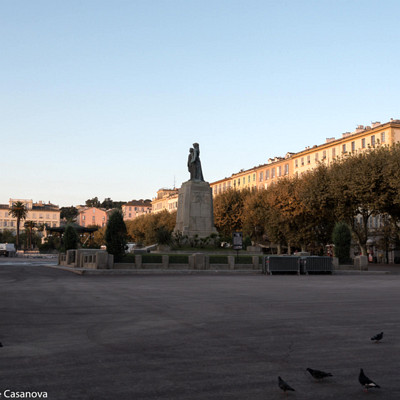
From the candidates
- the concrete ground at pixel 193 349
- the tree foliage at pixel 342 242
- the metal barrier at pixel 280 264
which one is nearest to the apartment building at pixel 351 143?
the tree foliage at pixel 342 242

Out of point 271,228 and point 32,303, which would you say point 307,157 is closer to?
point 271,228

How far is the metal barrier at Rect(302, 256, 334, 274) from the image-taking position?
33188 mm

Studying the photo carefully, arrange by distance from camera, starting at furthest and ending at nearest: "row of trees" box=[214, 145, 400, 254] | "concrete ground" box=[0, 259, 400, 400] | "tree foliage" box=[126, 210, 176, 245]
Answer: "tree foliage" box=[126, 210, 176, 245]
"row of trees" box=[214, 145, 400, 254]
"concrete ground" box=[0, 259, 400, 400]

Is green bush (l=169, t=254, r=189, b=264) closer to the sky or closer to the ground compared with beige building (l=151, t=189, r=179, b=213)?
closer to the ground

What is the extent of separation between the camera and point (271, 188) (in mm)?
67375

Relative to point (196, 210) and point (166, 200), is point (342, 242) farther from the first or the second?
point (166, 200)

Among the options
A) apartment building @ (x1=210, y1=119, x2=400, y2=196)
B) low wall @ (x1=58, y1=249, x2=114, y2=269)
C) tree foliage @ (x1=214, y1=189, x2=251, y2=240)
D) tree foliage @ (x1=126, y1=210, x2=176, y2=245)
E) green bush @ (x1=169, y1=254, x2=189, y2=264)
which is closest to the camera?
low wall @ (x1=58, y1=249, x2=114, y2=269)

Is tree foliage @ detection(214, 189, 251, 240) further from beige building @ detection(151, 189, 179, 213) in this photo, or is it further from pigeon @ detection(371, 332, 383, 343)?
beige building @ detection(151, 189, 179, 213)

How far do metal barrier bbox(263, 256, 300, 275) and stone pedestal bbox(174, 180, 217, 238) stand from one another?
11.5 metres

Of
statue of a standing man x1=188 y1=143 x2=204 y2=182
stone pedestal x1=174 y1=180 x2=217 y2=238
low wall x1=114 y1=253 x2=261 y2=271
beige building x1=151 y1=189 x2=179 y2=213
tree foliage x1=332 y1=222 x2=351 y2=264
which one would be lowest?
low wall x1=114 y1=253 x2=261 y2=271

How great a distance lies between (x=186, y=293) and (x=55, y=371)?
10.9m

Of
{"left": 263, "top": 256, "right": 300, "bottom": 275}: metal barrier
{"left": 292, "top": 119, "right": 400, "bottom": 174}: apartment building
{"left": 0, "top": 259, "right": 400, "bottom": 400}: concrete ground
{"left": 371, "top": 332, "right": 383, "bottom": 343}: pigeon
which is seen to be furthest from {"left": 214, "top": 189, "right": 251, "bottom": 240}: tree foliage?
{"left": 371, "top": 332, "right": 383, "bottom": 343}: pigeon

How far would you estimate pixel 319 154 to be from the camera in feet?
285

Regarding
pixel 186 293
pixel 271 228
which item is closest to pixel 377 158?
pixel 271 228
